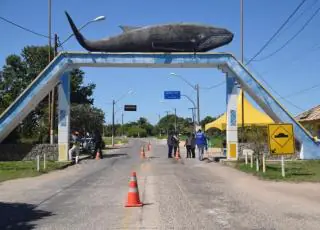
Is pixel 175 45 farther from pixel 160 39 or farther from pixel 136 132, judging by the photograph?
pixel 136 132

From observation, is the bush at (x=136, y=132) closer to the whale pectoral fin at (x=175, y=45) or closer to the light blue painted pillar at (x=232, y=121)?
the light blue painted pillar at (x=232, y=121)

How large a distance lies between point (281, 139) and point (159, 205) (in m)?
8.23

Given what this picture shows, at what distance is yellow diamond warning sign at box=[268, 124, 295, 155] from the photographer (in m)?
18.2

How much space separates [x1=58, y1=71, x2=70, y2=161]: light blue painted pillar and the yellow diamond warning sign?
48.7 ft

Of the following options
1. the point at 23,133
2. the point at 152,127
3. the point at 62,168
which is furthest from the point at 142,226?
the point at 152,127

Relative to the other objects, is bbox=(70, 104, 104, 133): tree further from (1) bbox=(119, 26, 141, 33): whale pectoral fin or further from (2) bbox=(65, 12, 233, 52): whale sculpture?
(1) bbox=(119, 26, 141, 33): whale pectoral fin

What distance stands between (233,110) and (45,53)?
32.4 m

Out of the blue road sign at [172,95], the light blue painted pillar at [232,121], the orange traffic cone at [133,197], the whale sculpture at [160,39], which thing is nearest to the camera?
the orange traffic cone at [133,197]

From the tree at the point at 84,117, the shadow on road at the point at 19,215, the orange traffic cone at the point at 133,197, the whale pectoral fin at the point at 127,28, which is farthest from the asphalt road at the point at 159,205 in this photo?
the tree at the point at 84,117

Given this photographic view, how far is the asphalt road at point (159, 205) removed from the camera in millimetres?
9367

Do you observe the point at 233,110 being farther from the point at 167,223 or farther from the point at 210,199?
the point at 167,223

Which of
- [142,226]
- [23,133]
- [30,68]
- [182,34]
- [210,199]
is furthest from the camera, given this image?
[30,68]

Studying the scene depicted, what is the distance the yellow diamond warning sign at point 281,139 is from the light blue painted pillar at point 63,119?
1484cm

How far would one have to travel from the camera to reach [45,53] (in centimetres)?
5638
